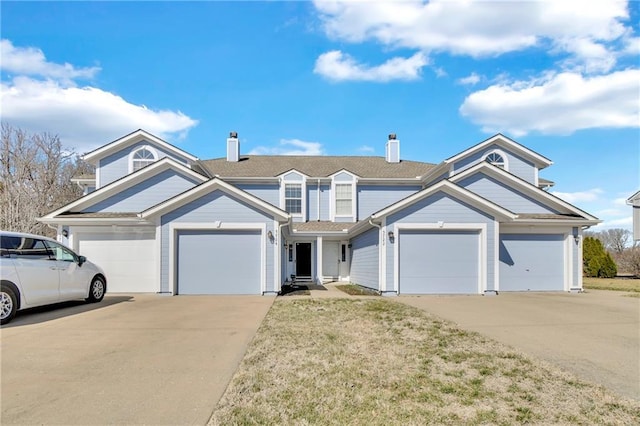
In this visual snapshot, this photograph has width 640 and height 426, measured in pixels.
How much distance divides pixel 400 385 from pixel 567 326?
5.58m

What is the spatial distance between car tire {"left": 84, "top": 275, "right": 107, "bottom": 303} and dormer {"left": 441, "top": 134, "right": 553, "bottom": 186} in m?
14.9

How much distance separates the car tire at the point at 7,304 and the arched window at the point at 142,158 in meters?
11.0

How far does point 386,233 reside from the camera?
538 inches

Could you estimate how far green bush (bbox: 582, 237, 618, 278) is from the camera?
2323 centimetres

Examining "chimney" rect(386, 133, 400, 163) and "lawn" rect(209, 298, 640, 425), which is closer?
"lawn" rect(209, 298, 640, 425)

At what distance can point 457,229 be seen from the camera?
545 inches

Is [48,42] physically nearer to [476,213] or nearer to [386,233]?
[386,233]

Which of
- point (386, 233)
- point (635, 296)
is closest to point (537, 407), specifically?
point (386, 233)

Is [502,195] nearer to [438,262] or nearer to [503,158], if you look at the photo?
[503,158]

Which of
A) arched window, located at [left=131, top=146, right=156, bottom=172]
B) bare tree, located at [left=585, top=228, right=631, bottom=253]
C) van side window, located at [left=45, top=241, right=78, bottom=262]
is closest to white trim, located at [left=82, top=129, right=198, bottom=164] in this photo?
arched window, located at [left=131, top=146, right=156, bottom=172]

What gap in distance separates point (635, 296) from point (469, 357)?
39.1 ft

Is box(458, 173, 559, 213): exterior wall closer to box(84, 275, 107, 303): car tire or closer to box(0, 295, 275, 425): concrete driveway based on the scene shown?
box(0, 295, 275, 425): concrete driveway

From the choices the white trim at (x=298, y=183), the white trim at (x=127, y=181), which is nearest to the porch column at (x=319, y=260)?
the white trim at (x=298, y=183)

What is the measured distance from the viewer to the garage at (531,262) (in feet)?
49.7
